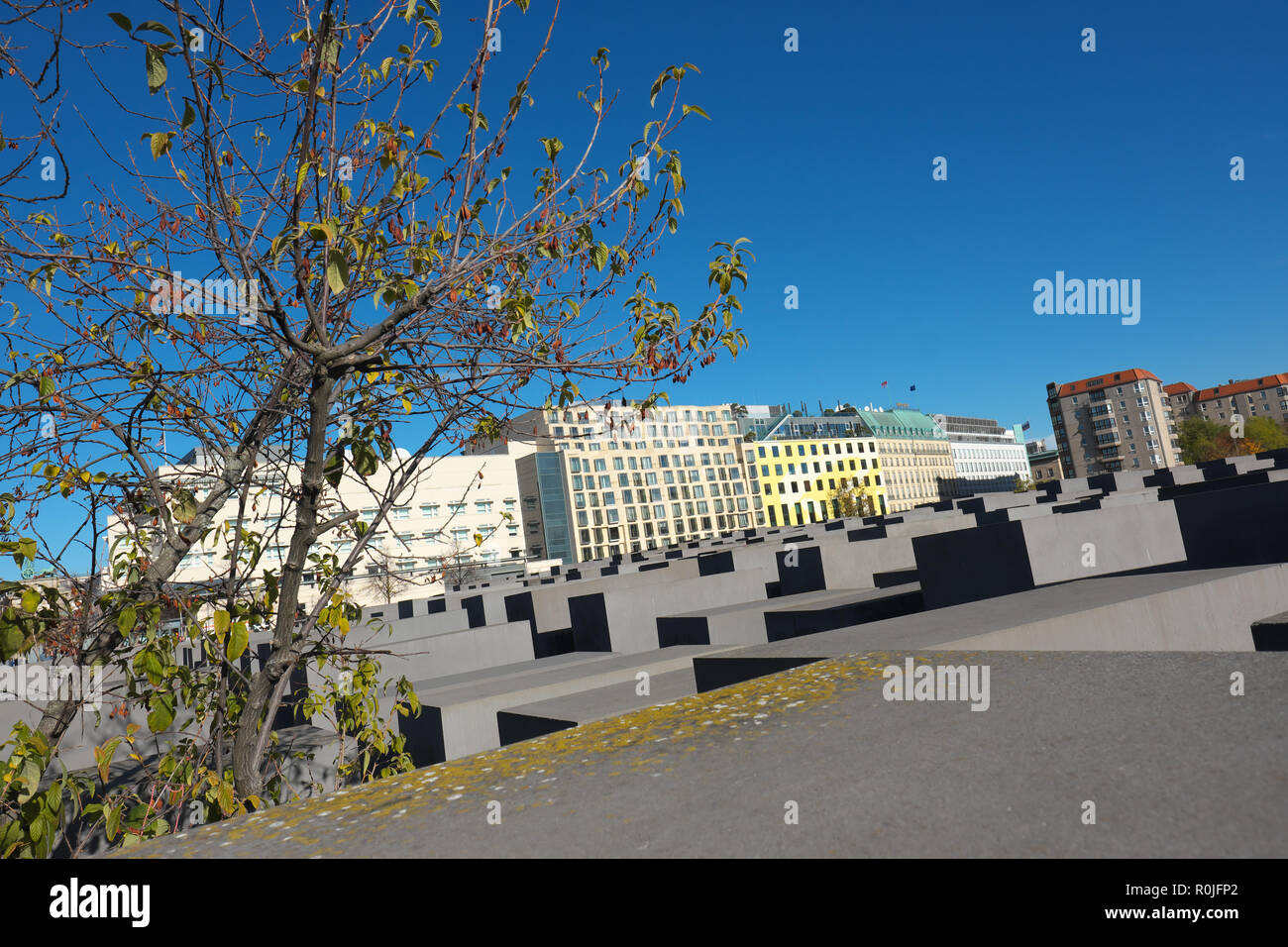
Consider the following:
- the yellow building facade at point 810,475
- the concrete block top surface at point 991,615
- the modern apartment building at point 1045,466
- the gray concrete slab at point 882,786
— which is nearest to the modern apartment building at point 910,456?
the yellow building facade at point 810,475

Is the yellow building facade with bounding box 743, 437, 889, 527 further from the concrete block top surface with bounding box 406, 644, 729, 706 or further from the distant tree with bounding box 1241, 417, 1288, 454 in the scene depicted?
the concrete block top surface with bounding box 406, 644, 729, 706

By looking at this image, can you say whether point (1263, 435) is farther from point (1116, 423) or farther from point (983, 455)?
point (983, 455)

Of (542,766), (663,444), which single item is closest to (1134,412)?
(663,444)

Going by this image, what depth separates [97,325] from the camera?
3.70m

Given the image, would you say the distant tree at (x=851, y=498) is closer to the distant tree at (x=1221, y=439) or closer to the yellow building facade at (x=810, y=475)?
the yellow building facade at (x=810, y=475)

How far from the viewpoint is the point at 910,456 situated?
140125 mm

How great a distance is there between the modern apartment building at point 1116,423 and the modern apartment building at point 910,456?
74.0 ft

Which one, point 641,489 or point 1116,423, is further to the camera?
point 1116,423

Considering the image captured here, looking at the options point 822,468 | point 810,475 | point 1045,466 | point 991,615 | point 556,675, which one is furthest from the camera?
point 1045,466

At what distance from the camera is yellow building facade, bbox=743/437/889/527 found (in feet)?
404

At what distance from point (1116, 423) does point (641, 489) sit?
3534 inches

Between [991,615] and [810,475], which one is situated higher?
[810,475]

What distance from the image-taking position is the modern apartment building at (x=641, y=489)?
3725 inches

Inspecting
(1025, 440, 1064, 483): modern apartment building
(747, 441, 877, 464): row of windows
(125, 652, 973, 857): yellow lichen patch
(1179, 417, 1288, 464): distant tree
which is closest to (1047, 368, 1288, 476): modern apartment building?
(1025, 440, 1064, 483): modern apartment building
